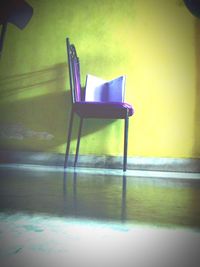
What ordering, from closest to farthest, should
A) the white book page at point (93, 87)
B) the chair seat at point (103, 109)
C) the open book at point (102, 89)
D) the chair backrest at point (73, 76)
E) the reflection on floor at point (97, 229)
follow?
1. the reflection on floor at point (97, 229)
2. the chair seat at point (103, 109)
3. the chair backrest at point (73, 76)
4. the open book at point (102, 89)
5. the white book page at point (93, 87)

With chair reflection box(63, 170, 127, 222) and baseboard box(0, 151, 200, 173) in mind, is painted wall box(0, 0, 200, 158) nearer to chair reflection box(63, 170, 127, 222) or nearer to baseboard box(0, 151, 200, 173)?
baseboard box(0, 151, 200, 173)

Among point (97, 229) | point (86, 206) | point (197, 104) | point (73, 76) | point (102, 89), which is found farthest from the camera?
point (102, 89)

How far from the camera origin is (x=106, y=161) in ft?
9.73

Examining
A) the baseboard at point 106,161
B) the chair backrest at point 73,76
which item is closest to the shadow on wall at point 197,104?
the baseboard at point 106,161

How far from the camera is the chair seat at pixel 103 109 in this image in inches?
95.9

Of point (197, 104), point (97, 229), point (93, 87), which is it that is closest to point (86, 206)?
point (97, 229)

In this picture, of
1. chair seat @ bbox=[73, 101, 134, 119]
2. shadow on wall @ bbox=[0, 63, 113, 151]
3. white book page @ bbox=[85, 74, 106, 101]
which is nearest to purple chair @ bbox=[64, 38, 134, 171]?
chair seat @ bbox=[73, 101, 134, 119]

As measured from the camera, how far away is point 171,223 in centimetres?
89

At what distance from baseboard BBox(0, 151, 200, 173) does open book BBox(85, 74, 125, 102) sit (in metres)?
0.62

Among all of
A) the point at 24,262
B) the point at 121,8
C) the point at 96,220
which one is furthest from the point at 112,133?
the point at 24,262

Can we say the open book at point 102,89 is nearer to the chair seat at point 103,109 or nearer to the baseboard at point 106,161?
the chair seat at point 103,109

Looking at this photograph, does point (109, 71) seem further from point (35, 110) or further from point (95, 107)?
point (35, 110)

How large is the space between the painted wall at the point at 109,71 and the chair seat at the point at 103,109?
1.43 feet

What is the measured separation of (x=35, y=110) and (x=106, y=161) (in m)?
1.00
